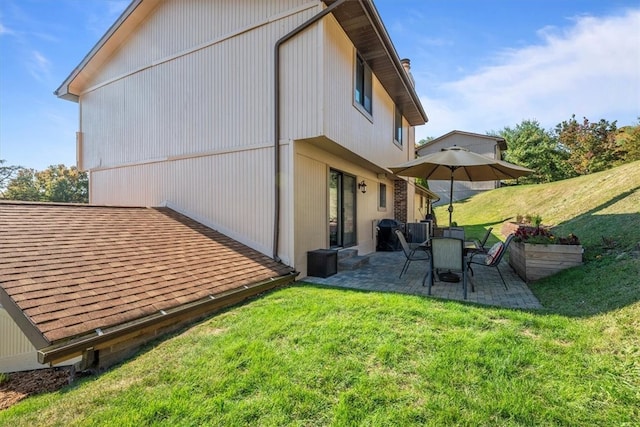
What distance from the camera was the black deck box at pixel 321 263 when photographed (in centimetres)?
652

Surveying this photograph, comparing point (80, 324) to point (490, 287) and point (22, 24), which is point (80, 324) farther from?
point (22, 24)

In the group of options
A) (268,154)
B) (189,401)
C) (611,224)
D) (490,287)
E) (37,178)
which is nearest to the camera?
(189,401)

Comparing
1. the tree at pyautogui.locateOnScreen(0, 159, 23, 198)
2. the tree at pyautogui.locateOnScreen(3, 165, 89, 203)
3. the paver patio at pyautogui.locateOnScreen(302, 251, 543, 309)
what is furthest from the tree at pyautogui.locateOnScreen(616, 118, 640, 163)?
the tree at pyautogui.locateOnScreen(0, 159, 23, 198)

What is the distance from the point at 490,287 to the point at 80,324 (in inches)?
228

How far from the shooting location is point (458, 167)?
286 inches

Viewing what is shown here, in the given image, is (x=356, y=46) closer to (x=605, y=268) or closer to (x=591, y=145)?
(x=605, y=268)

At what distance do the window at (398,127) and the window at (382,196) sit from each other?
6.13 ft

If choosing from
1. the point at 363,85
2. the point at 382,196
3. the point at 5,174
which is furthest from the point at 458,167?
the point at 5,174

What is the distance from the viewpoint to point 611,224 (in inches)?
276

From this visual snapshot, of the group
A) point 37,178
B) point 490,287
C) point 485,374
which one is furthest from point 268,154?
point 37,178

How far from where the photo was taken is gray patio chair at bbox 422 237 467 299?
4977mm

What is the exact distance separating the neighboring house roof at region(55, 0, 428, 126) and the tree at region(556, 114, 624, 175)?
2566 cm

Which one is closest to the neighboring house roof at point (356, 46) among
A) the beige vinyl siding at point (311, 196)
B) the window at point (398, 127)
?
the window at point (398, 127)

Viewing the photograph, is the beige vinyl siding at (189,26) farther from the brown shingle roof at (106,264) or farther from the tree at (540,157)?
the tree at (540,157)
